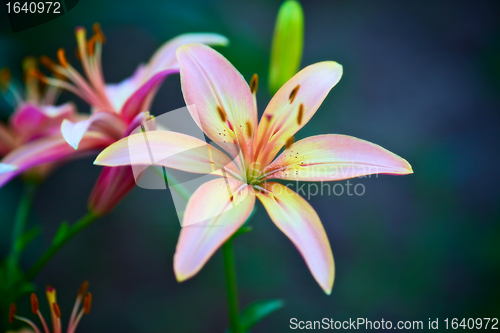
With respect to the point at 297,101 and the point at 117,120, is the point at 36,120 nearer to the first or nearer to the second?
the point at 117,120

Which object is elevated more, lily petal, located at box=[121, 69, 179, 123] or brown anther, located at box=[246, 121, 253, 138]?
lily petal, located at box=[121, 69, 179, 123]

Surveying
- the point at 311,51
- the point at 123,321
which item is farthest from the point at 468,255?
the point at 123,321

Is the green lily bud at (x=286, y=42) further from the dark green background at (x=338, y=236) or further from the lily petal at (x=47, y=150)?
the dark green background at (x=338, y=236)

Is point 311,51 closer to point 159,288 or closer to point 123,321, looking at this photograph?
point 159,288

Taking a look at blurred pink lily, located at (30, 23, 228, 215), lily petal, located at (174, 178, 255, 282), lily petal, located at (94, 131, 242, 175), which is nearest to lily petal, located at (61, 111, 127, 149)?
blurred pink lily, located at (30, 23, 228, 215)

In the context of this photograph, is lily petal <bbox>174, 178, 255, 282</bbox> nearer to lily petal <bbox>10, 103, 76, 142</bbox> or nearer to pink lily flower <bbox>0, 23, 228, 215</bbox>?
pink lily flower <bbox>0, 23, 228, 215</bbox>

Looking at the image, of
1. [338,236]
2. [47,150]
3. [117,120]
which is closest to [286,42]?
[117,120]
